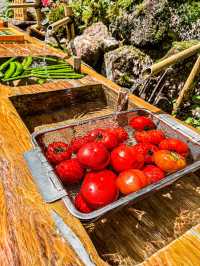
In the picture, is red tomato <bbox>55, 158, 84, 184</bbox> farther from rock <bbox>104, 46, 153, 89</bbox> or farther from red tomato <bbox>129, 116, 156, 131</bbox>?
rock <bbox>104, 46, 153, 89</bbox>

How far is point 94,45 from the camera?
251 inches

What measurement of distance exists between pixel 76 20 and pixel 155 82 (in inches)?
173

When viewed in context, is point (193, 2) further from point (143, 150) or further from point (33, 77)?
point (143, 150)

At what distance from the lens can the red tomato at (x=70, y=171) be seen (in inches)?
61.7

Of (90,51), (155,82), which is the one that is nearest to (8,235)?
(155,82)

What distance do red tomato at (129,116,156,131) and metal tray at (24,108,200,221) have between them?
0.17 feet

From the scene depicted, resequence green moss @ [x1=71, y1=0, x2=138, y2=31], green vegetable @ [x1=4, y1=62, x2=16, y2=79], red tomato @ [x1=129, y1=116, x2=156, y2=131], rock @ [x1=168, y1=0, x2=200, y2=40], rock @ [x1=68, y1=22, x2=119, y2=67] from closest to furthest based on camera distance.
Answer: red tomato @ [x1=129, y1=116, x2=156, y2=131] → green vegetable @ [x1=4, y1=62, x2=16, y2=79] → rock @ [x1=168, y1=0, x2=200, y2=40] → rock @ [x1=68, y1=22, x2=119, y2=67] → green moss @ [x1=71, y1=0, x2=138, y2=31]

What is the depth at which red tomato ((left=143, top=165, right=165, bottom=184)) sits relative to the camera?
1.51 meters

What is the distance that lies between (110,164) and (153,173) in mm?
263

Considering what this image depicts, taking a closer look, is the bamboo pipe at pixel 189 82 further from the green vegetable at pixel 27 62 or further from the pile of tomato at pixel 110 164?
the pile of tomato at pixel 110 164

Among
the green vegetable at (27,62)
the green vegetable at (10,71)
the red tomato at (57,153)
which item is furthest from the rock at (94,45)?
the red tomato at (57,153)

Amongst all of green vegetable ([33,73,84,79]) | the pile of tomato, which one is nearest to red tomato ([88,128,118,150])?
the pile of tomato

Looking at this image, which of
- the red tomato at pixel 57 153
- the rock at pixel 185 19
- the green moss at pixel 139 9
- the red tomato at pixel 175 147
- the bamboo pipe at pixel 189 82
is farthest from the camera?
the green moss at pixel 139 9

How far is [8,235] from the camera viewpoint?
1.29 metres
